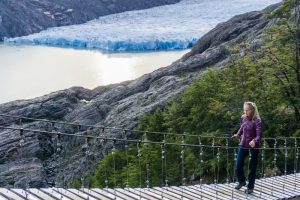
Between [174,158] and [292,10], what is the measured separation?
674 centimetres

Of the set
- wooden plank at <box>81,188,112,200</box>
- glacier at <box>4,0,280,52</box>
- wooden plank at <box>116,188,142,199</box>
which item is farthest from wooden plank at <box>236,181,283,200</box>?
glacier at <box>4,0,280,52</box>

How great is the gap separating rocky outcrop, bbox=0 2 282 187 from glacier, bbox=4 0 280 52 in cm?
2841

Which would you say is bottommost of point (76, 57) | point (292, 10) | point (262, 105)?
point (76, 57)

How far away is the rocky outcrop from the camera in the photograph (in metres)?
22.7

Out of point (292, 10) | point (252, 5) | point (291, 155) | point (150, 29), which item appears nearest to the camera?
point (291, 155)

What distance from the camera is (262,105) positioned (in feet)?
53.3

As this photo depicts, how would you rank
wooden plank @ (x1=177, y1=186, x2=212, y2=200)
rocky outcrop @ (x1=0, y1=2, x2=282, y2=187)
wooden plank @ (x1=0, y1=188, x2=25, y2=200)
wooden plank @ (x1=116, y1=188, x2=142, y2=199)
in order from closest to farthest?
1. wooden plank @ (x1=0, y1=188, x2=25, y2=200)
2. wooden plank @ (x1=116, y1=188, x2=142, y2=199)
3. wooden plank @ (x1=177, y1=186, x2=212, y2=200)
4. rocky outcrop @ (x1=0, y1=2, x2=282, y2=187)

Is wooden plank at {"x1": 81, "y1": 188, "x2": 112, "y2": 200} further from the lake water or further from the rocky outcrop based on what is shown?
the lake water

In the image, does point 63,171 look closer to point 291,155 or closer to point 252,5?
point 291,155

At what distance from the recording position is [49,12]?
99.3m

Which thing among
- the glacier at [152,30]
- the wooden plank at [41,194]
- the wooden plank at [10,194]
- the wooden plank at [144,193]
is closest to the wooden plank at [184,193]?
the wooden plank at [144,193]

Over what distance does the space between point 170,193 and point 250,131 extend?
172cm

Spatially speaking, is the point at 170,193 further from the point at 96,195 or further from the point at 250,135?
the point at 250,135

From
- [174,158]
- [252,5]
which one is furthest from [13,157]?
[252,5]
